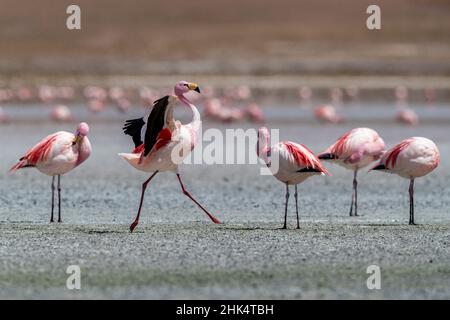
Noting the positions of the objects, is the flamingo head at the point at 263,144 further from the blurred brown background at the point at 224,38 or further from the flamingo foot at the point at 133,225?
the blurred brown background at the point at 224,38

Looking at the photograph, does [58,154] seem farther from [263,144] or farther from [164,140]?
[263,144]

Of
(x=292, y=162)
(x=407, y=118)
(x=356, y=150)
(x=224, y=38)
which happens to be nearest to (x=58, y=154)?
(x=292, y=162)

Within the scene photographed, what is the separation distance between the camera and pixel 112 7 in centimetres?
7694

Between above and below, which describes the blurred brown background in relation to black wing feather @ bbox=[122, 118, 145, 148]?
above

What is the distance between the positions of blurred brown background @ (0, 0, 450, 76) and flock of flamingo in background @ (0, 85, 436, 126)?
8751mm

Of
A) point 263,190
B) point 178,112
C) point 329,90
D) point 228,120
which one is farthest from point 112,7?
point 263,190

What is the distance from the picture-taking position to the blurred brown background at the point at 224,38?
170ft

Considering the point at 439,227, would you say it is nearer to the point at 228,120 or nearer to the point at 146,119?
the point at 146,119

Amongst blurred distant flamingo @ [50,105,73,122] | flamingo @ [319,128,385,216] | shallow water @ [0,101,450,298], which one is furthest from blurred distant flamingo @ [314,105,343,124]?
flamingo @ [319,128,385,216]

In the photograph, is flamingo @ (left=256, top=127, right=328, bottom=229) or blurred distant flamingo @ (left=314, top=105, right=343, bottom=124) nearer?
flamingo @ (left=256, top=127, right=328, bottom=229)

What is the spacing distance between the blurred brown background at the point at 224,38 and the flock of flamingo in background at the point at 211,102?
8751mm

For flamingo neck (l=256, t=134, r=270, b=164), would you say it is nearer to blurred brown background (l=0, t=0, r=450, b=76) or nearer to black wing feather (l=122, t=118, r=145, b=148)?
Result: black wing feather (l=122, t=118, r=145, b=148)

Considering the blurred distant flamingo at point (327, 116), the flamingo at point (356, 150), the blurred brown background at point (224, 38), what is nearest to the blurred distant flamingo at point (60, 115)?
the blurred distant flamingo at point (327, 116)

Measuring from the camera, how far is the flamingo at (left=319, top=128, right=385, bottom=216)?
12156 millimetres
